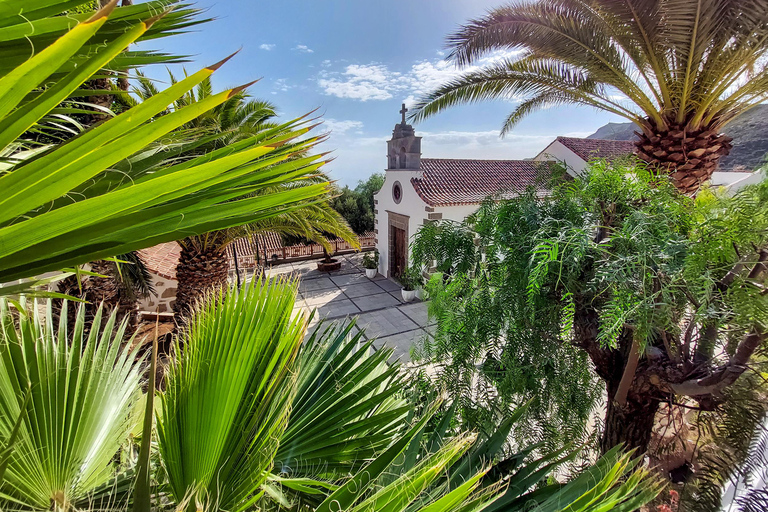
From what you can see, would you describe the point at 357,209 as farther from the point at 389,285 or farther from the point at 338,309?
the point at 338,309

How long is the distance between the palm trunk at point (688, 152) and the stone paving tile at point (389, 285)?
791cm

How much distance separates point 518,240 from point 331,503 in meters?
1.73

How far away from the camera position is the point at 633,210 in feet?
5.98

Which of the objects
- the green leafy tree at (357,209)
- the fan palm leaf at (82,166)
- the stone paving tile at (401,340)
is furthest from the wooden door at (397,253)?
the fan palm leaf at (82,166)

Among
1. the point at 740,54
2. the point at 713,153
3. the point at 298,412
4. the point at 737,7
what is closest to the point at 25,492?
the point at 298,412

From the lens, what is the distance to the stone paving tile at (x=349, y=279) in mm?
11836

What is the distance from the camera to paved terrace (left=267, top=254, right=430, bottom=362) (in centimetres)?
749

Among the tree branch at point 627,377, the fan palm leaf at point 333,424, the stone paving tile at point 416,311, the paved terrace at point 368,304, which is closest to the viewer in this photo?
the fan palm leaf at point 333,424

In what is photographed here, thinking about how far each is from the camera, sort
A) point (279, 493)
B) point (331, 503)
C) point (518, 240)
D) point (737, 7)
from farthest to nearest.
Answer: point (737, 7), point (518, 240), point (279, 493), point (331, 503)

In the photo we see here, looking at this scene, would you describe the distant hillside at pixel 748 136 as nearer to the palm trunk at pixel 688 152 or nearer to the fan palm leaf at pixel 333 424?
the palm trunk at pixel 688 152

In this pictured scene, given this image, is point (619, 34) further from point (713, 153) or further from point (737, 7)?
point (713, 153)

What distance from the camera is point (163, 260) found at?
9.47 m

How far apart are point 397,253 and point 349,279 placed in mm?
2081

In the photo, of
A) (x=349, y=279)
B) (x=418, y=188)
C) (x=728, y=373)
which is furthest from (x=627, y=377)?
(x=349, y=279)
